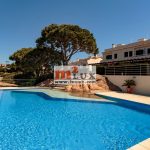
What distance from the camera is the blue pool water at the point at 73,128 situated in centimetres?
762

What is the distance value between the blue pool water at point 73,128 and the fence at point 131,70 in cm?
803

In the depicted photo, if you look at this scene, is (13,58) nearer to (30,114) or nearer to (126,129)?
(30,114)

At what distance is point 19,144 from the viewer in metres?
7.57

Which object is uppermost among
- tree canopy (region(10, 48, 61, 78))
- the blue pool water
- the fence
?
tree canopy (region(10, 48, 61, 78))

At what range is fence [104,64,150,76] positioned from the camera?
21.3 meters

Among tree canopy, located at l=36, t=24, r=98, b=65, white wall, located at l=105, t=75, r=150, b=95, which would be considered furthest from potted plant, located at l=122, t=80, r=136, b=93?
tree canopy, located at l=36, t=24, r=98, b=65

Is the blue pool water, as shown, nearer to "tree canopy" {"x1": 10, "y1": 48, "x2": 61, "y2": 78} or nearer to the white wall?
the white wall

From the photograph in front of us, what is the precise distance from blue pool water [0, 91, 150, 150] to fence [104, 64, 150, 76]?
8033mm

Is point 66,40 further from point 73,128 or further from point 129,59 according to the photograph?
point 73,128

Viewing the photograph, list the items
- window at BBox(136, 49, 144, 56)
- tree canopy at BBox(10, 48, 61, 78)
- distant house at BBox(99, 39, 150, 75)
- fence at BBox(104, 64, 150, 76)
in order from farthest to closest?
1. tree canopy at BBox(10, 48, 61, 78)
2. window at BBox(136, 49, 144, 56)
3. distant house at BBox(99, 39, 150, 75)
4. fence at BBox(104, 64, 150, 76)

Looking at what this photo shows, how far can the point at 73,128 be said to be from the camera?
9844 millimetres

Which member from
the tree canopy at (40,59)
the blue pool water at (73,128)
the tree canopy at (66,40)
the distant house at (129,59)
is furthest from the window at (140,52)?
the blue pool water at (73,128)

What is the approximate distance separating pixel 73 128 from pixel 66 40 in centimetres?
2235

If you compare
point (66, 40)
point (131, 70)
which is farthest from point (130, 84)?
point (66, 40)
